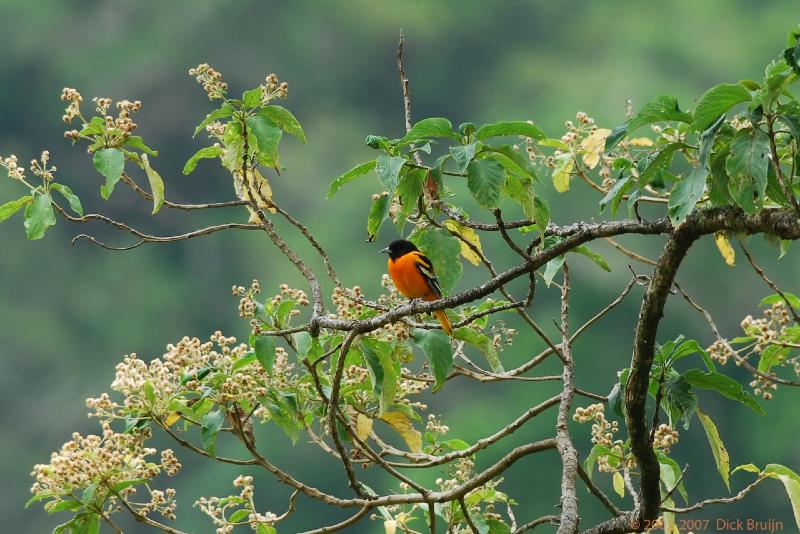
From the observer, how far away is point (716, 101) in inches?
78.0

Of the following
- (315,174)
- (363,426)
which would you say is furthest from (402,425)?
(315,174)

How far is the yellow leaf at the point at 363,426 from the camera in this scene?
3.31 m

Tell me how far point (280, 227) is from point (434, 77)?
34.8 feet

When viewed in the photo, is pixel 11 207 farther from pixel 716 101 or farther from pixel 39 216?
pixel 716 101

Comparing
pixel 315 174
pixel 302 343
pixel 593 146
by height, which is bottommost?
pixel 302 343

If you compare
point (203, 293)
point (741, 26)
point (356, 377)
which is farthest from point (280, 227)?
point (356, 377)

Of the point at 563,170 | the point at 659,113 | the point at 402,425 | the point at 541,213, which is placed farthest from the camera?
the point at 563,170

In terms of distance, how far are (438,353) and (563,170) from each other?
88cm

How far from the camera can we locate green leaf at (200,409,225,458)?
304 cm

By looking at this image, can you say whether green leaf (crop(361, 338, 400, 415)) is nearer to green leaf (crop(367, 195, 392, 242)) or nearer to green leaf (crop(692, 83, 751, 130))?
green leaf (crop(367, 195, 392, 242))

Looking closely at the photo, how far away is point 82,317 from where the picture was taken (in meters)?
27.7

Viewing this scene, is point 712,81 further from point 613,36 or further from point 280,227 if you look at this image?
point 280,227

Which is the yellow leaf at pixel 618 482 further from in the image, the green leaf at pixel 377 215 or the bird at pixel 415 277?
the bird at pixel 415 277

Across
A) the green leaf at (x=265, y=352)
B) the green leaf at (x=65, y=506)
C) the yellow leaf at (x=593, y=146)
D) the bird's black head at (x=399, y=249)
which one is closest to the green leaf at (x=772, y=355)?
the yellow leaf at (x=593, y=146)
